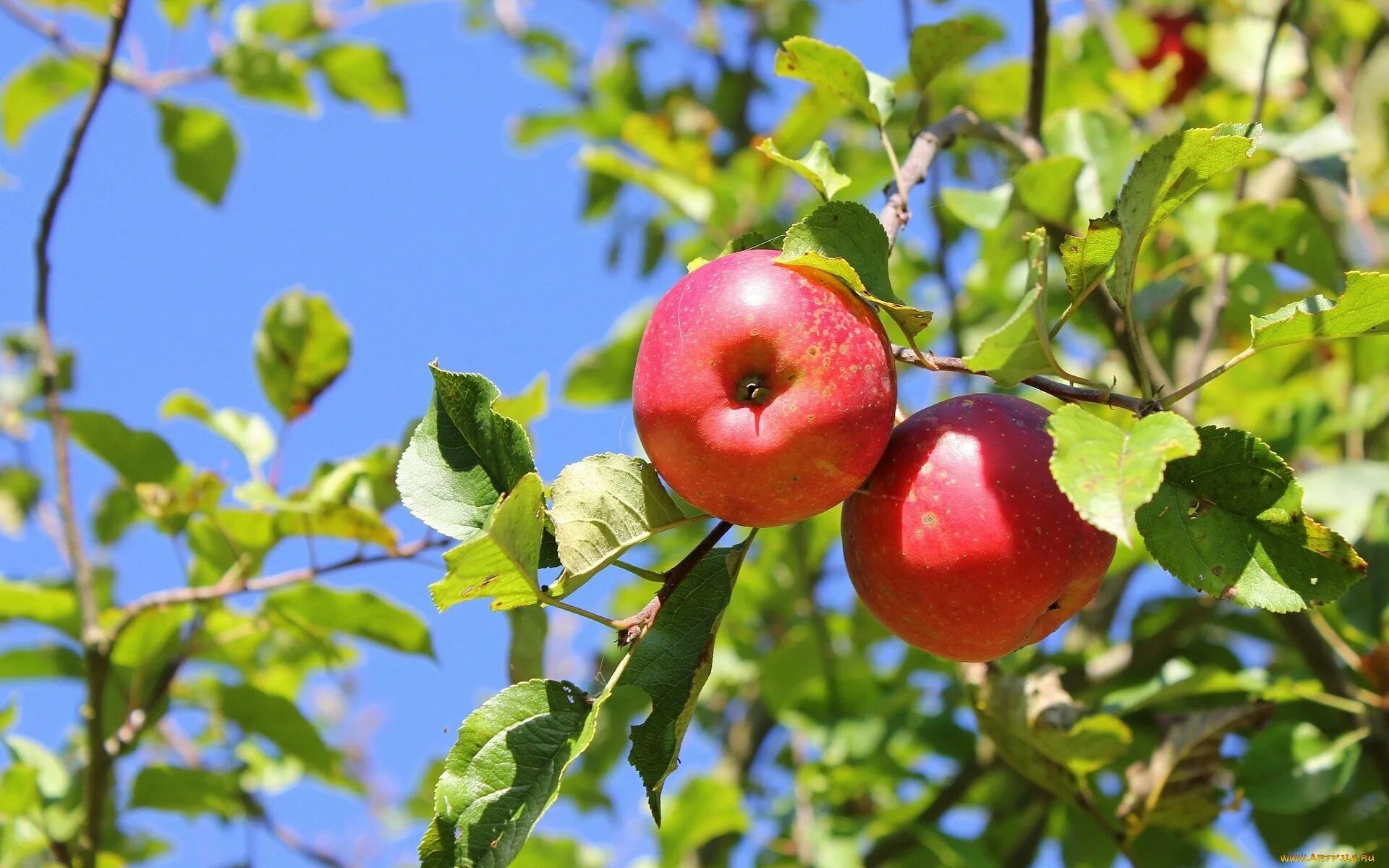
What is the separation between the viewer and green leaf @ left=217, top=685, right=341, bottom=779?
1711 mm

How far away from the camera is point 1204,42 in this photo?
2689 millimetres

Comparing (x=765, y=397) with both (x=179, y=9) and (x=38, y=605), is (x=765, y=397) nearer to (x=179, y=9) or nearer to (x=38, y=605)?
(x=38, y=605)

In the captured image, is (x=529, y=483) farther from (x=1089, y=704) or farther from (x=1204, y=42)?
(x=1204, y=42)

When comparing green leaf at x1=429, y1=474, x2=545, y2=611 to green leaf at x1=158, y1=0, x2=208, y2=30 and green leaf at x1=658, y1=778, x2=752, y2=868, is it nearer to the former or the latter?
green leaf at x1=658, y1=778, x2=752, y2=868

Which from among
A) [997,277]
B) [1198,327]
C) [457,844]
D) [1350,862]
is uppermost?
[457,844]

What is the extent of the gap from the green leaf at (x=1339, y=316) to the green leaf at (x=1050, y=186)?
56 centimetres

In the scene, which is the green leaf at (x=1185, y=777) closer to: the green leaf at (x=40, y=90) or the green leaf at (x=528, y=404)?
the green leaf at (x=528, y=404)

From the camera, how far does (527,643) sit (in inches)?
40.8

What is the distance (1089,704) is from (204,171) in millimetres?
1832

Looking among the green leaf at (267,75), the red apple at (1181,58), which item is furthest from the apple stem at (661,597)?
the red apple at (1181,58)

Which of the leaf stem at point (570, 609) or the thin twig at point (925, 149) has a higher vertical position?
the thin twig at point (925, 149)

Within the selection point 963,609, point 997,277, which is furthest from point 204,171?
point 963,609

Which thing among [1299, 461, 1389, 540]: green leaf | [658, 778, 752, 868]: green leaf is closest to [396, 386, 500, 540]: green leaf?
[658, 778, 752, 868]: green leaf

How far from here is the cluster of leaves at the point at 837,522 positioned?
0.85 metres
